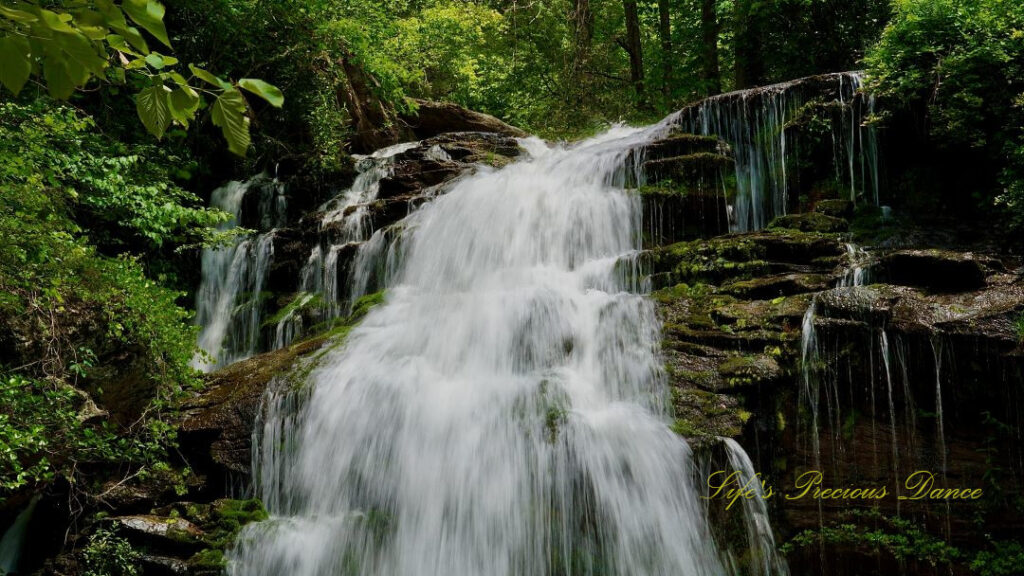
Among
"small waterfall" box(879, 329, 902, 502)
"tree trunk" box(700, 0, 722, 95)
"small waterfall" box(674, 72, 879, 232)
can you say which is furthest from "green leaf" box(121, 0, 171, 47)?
"tree trunk" box(700, 0, 722, 95)

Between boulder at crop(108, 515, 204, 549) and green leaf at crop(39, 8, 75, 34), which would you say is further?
boulder at crop(108, 515, 204, 549)

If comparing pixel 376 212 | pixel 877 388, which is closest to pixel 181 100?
pixel 877 388

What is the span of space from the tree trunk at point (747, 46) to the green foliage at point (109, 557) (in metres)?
14.1

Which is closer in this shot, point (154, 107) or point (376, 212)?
point (154, 107)

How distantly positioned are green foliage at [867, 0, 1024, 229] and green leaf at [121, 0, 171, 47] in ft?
25.4

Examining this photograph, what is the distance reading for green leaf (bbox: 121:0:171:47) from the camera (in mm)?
1222

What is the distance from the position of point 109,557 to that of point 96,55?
526 cm

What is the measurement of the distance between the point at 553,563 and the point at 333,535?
76.0 inches

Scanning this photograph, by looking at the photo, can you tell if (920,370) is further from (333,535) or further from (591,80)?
(591,80)

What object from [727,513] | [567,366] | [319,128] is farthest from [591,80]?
[727,513]

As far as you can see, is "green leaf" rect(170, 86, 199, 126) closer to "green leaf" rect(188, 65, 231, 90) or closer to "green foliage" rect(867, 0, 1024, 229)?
"green leaf" rect(188, 65, 231, 90)

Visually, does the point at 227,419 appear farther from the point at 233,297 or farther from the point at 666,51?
the point at 666,51

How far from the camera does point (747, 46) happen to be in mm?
14141

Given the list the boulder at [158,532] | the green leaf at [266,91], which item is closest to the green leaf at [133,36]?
the green leaf at [266,91]
